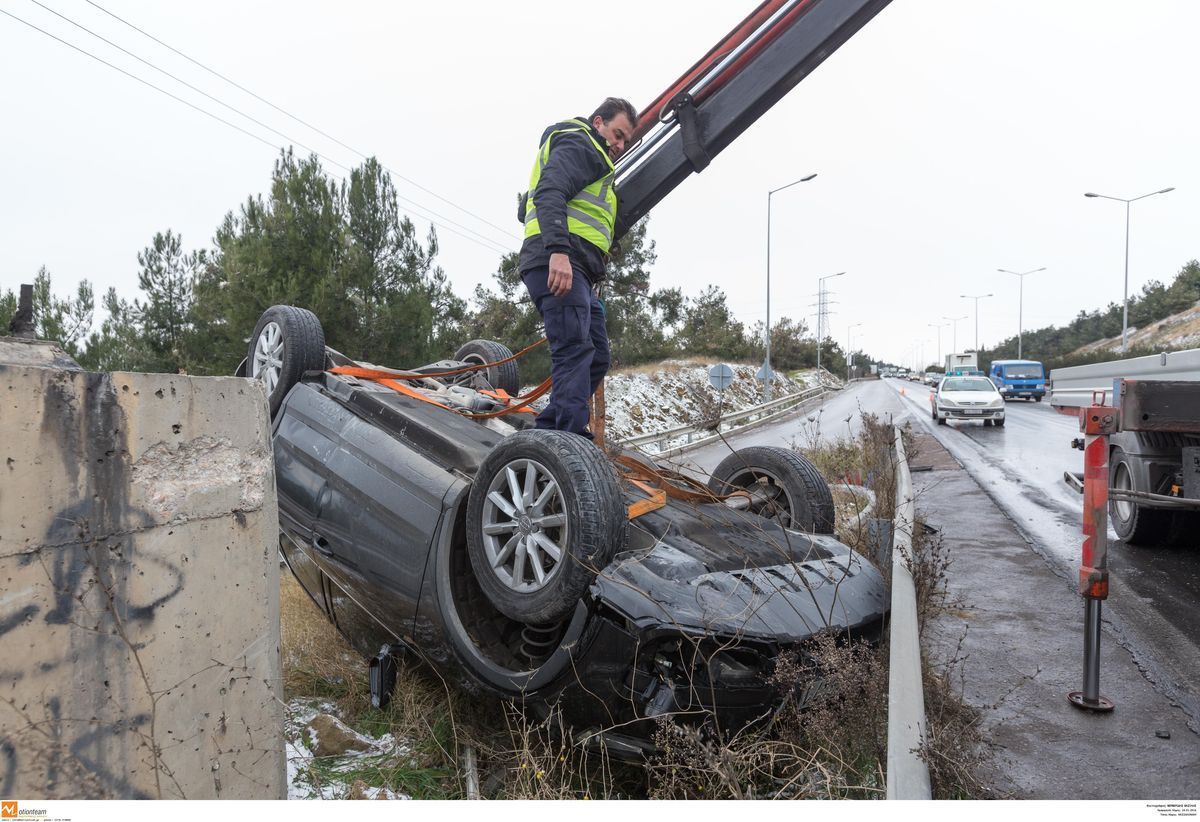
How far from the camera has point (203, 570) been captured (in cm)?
217

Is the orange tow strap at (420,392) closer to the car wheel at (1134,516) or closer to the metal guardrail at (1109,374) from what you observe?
the metal guardrail at (1109,374)

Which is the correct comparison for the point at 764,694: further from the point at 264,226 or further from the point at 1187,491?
the point at 264,226

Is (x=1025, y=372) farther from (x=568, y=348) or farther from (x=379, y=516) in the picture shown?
(x=379, y=516)

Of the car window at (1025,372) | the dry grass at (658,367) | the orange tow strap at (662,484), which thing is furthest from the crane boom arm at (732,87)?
the car window at (1025,372)

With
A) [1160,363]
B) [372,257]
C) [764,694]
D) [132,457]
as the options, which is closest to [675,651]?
[764,694]

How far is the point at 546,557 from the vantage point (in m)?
2.83

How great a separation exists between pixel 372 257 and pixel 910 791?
1918 cm

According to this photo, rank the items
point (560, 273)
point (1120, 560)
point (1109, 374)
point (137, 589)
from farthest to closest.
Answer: point (1109, 374)
point (1120, 560)
point (560, 273)
point (137, 589)

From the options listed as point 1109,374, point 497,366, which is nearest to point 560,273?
point 497,366

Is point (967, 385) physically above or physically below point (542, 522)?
above

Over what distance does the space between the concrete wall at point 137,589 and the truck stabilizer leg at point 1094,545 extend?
9.88 feet

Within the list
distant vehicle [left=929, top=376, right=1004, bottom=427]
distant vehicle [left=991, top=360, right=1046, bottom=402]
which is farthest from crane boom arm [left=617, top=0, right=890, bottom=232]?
distant vehicle [left=991, top=360, right=1046, bottom=402]

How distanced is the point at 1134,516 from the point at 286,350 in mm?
6047

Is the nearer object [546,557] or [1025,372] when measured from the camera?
[546,557]
